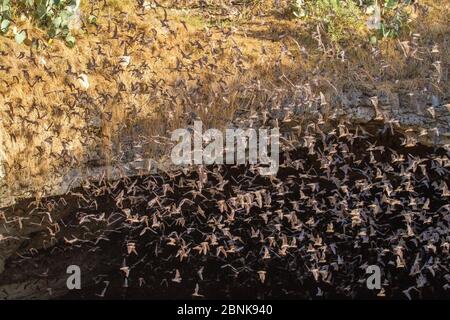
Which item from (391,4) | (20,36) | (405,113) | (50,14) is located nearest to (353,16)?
(391,4)

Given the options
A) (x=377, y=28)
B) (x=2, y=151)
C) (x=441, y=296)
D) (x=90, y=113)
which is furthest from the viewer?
(x=377, y=28)

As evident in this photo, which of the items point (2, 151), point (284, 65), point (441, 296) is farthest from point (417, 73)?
point (2, 151)

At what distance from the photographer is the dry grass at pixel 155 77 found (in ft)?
26.7

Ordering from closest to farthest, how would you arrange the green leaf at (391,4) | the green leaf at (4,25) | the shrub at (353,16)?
the green leaf at (4,25), the shrub at (353,16), the green leaf at (391,4)

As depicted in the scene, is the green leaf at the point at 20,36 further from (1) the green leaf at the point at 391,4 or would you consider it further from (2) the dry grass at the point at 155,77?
(1) the green leaf at the point at 391,4

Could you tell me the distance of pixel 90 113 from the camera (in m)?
8.49

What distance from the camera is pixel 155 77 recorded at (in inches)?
351

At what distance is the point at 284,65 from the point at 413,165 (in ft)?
8.79

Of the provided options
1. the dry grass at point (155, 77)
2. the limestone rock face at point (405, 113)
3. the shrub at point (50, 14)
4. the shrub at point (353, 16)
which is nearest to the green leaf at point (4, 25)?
the shrub at point (50, 14)

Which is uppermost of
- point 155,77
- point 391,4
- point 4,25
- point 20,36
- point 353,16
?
point 391,4

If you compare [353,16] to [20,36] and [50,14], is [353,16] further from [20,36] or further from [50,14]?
[20,36]

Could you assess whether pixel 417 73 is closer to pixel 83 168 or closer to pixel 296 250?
pixel 296 250

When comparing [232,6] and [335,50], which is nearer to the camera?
[335,50]

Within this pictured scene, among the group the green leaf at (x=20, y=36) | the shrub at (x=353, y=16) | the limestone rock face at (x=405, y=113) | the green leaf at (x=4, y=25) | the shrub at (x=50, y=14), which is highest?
the shrub at (x=353, y=16)
